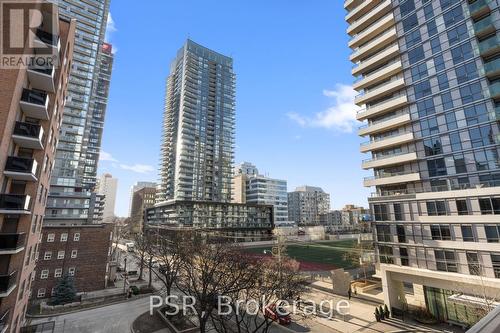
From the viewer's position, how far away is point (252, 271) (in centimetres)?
2298

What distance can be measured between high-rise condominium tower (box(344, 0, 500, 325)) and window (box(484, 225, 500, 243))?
7cm

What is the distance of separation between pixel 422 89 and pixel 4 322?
163ft

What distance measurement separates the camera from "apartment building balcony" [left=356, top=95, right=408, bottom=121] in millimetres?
36875

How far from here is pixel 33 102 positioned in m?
21.6

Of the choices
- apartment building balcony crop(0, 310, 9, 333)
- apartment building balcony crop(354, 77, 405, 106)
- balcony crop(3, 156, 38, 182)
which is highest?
apartment building balcony crop(354, 77, 405, 106)

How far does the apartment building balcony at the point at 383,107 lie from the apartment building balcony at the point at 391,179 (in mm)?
9822

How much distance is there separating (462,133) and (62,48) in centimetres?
4591

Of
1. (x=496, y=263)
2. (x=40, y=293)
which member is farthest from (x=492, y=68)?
(x=40, y=293)

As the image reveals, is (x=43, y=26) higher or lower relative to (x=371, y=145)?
higher

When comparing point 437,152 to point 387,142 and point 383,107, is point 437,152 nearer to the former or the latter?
point 387,142

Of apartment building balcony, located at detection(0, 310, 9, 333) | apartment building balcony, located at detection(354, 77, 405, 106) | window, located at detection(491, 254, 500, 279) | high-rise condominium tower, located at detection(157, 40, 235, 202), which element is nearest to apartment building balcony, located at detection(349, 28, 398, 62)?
apartment building balcony, located at detection(354, 77, 405, 106)

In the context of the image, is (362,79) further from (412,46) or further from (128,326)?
(128,326)

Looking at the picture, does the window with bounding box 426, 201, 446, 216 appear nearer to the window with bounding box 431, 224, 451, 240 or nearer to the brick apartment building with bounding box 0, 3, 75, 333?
the window with bounding box 431, 224, 451, 240

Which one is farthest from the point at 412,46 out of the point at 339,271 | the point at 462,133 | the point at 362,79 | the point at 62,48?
the point at 62,48
